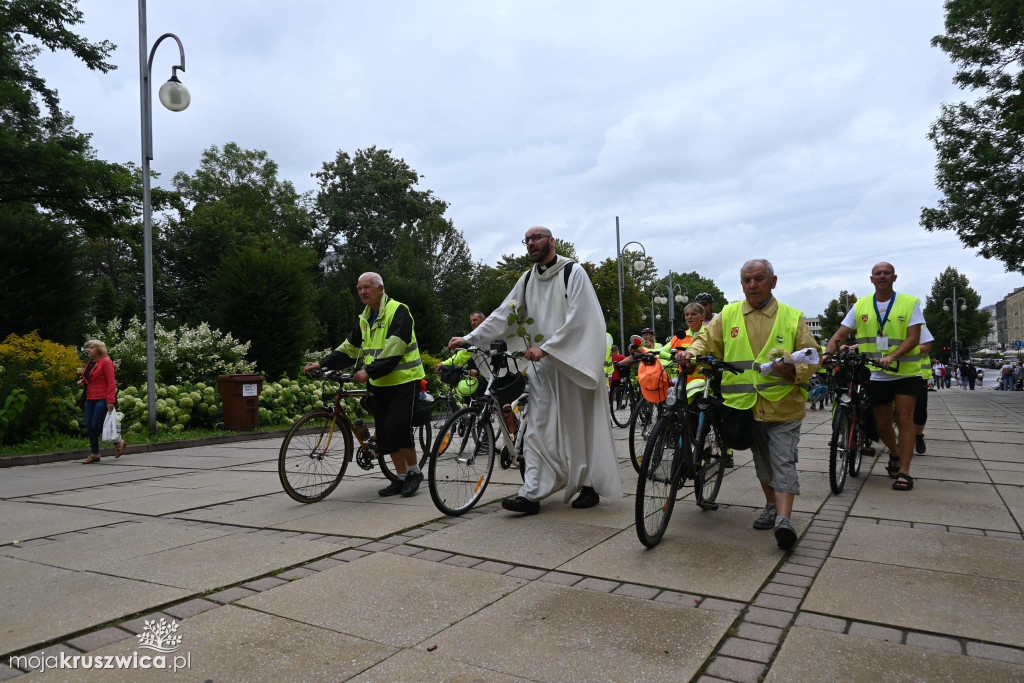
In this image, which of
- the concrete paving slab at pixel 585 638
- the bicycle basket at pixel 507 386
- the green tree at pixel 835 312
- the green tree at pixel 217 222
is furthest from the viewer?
the green tree at pixel 835 312

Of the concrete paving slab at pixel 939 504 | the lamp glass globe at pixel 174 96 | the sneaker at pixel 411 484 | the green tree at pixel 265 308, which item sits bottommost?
the concrete paving slab at pixel 939 504

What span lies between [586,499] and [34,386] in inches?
348

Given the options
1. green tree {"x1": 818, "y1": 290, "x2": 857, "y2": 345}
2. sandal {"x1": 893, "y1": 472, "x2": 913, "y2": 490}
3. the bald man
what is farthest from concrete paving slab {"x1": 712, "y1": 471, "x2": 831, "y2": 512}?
green tree {"x1": 818, "y1": 290, "x2": 857, "y2": 345}

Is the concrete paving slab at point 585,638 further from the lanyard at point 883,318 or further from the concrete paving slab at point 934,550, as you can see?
the lanyard at point 883,318

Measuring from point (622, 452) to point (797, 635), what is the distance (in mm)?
6076

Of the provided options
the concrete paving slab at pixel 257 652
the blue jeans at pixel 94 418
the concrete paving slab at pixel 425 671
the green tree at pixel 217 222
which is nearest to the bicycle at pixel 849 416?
the concrete paving slab at pixel 425 671

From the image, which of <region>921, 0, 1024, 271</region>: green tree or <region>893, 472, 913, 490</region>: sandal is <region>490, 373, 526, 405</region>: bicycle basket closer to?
<region>893, 472, 913, 490</region>: sandal

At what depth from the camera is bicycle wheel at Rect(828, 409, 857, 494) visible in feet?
19.4

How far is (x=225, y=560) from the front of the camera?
13.9 feet

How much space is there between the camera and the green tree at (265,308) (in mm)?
16891

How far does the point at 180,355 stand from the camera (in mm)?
14344

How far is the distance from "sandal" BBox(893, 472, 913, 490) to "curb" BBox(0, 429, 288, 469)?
951 centimetres

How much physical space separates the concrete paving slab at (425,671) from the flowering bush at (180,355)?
1269cm

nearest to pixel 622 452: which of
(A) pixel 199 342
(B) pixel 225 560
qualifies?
(B) pixel 225 560
